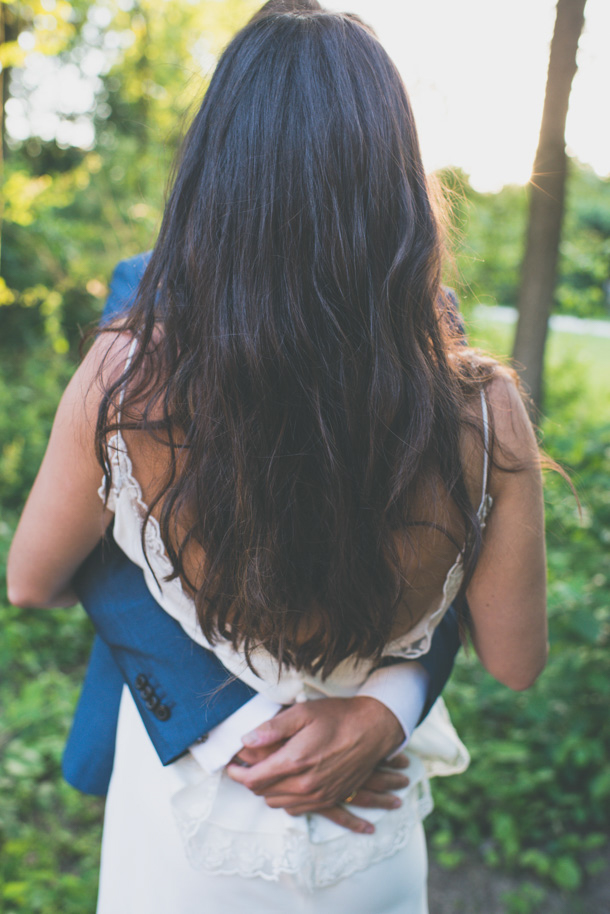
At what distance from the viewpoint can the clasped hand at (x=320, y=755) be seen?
1128mm

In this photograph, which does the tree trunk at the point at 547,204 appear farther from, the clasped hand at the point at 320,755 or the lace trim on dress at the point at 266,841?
the lace trim on dress at the point at 266,841

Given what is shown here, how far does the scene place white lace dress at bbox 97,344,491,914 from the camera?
1.12m

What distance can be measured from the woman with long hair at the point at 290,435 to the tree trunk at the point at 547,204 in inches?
111

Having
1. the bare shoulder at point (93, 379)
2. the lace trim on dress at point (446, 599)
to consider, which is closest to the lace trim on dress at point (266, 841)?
the lace trim on dress at point (446, 599)

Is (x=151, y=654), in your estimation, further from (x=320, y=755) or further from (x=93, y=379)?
(x=93, y=379)

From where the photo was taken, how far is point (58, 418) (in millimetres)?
1005

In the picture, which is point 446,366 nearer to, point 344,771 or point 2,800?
point 344,771

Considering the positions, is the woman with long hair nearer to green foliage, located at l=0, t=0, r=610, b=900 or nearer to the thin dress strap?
the thin dress strap

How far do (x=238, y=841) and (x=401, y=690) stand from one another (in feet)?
1.23

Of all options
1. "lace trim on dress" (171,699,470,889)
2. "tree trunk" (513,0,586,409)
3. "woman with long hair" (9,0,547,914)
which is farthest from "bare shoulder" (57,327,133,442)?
"tree trunk" (513,0,586,409)

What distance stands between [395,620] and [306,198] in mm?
671

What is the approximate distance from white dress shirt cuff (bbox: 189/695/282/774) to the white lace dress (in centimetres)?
3

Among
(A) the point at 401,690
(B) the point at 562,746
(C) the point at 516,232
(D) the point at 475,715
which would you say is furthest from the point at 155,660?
(C) the point at 516,232

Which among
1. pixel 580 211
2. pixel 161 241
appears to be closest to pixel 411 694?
pixel 161 241
